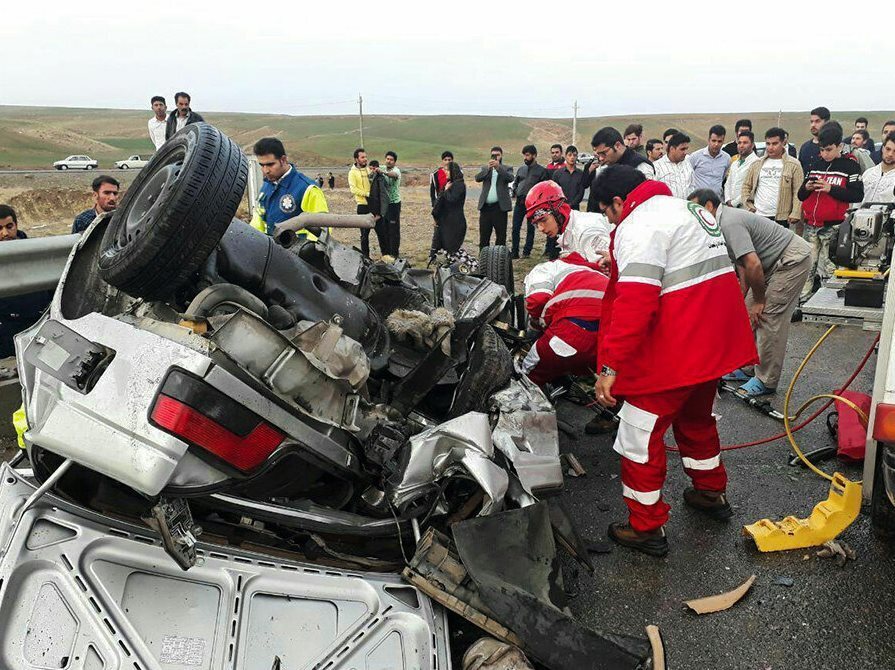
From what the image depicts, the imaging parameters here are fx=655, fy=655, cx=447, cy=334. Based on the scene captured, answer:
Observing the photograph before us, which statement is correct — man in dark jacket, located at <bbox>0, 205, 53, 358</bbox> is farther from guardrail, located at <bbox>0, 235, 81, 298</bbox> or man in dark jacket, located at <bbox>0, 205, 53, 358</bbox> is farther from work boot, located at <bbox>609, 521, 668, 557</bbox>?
work boot, located at <bbox>609, 521, 668, 557</bbox>

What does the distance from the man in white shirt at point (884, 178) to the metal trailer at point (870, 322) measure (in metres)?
3.98

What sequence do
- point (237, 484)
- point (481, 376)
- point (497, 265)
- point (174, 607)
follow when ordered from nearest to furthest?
1. point (174, 607)
2. point (237, 484)
3. point (481, 376)
4. point (497, 265)

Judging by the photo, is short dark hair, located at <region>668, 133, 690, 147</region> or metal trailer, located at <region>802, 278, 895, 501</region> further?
short dark hair, located at <region>668, 133, 690, 147</region>

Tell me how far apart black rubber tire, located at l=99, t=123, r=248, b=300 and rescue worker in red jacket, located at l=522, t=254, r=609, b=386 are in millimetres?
1886

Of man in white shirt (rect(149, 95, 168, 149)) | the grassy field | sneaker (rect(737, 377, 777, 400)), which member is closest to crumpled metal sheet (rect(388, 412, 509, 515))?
sneaker (rect(737, 377, 777, 400))

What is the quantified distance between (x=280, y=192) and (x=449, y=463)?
9.75 feet

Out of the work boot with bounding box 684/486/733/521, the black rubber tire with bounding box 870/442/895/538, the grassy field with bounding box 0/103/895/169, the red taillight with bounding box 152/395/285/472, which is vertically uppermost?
the grassy field with bounding box 0/103/895/169

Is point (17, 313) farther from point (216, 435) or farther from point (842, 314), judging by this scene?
point (842, 314)

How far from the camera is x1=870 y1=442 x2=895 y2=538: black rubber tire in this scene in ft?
8.57

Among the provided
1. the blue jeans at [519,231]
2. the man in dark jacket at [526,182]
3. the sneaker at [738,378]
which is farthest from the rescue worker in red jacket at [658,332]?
the blue jeans at [519,231]

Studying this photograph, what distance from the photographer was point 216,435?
182 centimetres

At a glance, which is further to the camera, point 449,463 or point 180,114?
point 180,114

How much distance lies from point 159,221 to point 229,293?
0.32 metres

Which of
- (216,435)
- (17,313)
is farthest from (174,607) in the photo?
(17,313)
